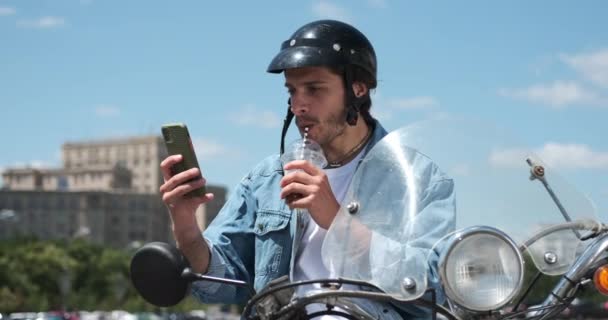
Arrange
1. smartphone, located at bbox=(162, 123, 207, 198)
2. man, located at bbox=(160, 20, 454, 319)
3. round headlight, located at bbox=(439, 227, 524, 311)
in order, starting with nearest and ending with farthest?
round headlight, located at bbox=(439, 227, 524, 311), smartphone, located at bbox=(162, 123, 207, 198), man, located at bbox=(160, 20, 454, 319)

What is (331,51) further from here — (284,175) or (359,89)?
(284,175)

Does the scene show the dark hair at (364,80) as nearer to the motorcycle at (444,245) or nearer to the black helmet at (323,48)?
the black helmet at (323,48)

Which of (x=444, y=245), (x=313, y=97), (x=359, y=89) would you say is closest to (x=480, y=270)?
(x=444, y=245)

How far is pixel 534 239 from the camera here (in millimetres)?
2576

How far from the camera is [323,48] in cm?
297

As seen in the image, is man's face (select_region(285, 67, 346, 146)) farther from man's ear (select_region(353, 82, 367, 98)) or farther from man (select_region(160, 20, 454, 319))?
man's ear (select_region(353, 82, 367, 98))

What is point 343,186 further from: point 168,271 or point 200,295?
point 168,271

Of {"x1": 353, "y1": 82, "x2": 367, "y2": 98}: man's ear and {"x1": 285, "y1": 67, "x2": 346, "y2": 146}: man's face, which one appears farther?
{"x1": 353, "y1": 82, "x2": 367, "y2": 98}: man's ear

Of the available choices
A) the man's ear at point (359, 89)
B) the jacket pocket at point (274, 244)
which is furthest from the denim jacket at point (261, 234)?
the man's ear at point (359, 89)

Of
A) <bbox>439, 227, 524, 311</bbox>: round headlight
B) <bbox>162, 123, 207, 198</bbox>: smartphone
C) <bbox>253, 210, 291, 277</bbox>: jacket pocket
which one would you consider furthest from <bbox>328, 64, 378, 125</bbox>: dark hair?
<bbox>439, 227, 524, 311</bbox>: round headlight

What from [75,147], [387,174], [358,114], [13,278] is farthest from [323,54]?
[75,147]

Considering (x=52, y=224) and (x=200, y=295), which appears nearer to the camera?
(x=200, y=295)

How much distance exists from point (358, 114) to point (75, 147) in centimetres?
19845

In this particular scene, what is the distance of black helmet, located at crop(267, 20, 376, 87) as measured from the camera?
2.94 m
